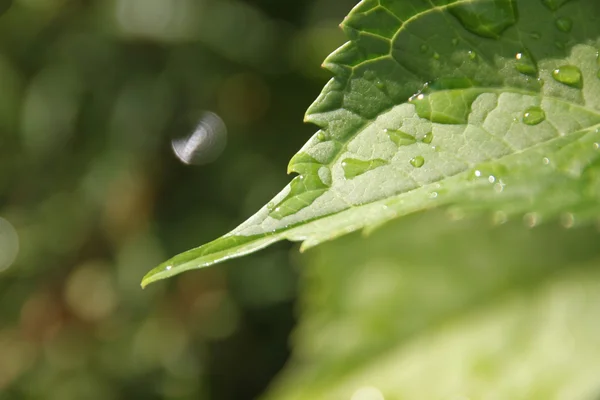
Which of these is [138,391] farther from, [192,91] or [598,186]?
[598,186]

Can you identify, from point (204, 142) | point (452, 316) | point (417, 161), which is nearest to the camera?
point (417, 161)

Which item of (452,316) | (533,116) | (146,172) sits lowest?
(452,316)

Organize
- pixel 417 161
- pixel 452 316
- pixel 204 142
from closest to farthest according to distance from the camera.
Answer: pixel 417 161 < pixel 452 316 < pixel 204 142

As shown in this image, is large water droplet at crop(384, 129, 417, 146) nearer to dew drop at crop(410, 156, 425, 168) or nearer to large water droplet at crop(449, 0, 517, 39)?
dew drop at crop(410, 156, 425, 168)

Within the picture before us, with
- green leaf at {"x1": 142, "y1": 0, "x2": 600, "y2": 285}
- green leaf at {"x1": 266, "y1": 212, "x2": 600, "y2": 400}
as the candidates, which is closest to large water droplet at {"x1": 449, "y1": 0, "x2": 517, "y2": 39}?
green leaf at {"x1": 142, "y1": 0, "x2": 600, "y2": 285}

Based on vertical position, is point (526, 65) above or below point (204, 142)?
above

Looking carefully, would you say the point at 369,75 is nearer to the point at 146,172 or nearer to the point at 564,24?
the point at 564,24

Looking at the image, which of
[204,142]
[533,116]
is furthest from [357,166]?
[204,142]

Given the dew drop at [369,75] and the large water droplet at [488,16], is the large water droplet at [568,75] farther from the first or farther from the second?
the dew drop at [369,75]
